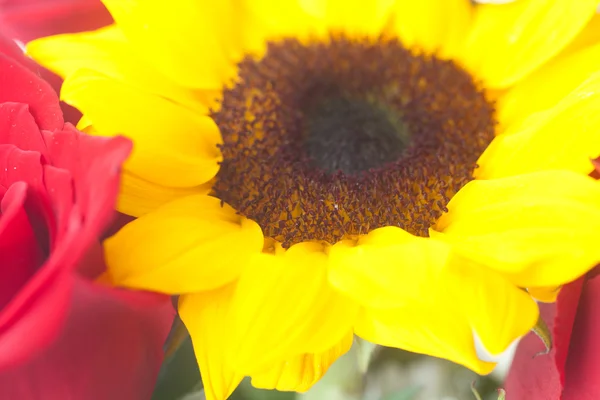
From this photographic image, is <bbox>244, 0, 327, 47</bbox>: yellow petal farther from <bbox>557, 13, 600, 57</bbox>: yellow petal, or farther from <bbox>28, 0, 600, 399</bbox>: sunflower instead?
<bbox>557, 13, 600, 57</bbox>: yellow petal

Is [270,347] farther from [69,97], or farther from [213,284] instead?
[69,97]

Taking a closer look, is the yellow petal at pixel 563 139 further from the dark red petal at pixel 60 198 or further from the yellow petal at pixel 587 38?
the dark red petal at pixel 60 198

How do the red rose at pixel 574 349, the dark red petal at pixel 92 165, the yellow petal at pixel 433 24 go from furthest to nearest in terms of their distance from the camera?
the yellow petal at pixel 433 24 < the red rose at pixel 574 349 < the dark red petal at pixel 92 165

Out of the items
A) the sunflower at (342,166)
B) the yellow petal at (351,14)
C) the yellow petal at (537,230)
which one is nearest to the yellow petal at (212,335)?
the sunflower at (342,166)

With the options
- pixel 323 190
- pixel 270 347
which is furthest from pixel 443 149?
pixel 270 347

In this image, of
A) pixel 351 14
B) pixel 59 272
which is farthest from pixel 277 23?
pixel 59 272

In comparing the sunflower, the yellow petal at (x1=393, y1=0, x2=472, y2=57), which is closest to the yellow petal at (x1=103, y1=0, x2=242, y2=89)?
the sunflower
